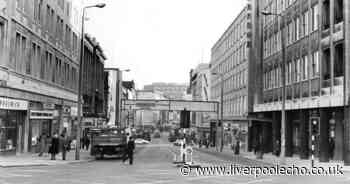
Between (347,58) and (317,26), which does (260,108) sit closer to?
(317,26)

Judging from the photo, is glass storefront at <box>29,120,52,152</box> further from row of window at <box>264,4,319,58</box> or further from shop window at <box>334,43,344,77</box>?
row of window at <box>264,4,319,58</box>

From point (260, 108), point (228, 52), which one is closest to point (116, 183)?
point (260, 108)

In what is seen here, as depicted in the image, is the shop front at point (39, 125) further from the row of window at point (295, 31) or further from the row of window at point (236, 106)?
the row of window at point (236, 106)

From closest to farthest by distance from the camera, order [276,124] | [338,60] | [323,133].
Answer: [338,60], [323,133], [276,124]

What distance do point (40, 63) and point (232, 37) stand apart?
138ft

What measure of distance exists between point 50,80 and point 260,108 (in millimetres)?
22306

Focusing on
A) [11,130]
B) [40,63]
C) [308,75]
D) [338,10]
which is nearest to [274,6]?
[308,75]

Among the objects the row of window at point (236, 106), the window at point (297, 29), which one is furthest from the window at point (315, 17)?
the row of window at point (236, 106)

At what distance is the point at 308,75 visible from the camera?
39.7 meters

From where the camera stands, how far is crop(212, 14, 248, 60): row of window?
65688 millimetres

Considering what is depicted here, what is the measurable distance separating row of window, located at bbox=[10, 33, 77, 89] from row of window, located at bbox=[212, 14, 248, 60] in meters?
23.6

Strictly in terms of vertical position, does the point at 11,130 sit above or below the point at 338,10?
below

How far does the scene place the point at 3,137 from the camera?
99.8 feet
